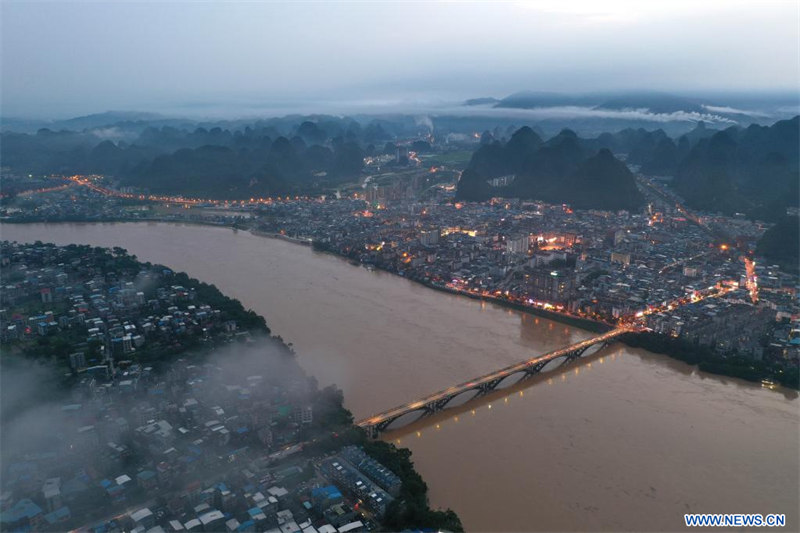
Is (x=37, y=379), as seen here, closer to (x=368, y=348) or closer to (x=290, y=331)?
(x=290, y=331)

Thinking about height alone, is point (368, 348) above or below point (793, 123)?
below

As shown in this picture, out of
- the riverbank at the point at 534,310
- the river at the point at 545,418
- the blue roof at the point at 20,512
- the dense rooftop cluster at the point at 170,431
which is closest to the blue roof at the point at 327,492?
the dense rooftop cluster at the point at 170,431

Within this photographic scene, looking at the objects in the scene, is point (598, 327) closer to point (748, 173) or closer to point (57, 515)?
point (57, 515)

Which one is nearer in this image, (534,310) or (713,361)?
(713,361)

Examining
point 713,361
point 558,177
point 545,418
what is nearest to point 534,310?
point 713,361

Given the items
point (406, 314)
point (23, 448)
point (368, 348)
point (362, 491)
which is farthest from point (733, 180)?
point (23, 448)

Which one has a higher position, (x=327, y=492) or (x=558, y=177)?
(x=558, y=177)
